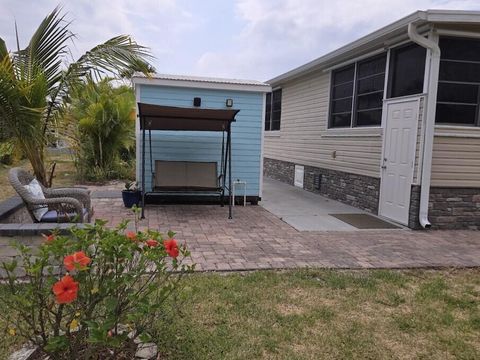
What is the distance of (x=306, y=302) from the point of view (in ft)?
11.5

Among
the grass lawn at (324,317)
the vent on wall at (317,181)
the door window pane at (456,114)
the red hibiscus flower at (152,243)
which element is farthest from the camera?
the vent on wall at (317,181)

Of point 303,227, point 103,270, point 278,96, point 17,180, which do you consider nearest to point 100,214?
point 17,180

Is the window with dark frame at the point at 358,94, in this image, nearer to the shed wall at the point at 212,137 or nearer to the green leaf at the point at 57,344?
the shed wall at the point at 212,137

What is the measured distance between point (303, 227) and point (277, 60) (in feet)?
35.5

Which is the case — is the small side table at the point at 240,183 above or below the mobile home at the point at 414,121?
below

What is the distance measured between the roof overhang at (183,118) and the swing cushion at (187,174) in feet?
2.10

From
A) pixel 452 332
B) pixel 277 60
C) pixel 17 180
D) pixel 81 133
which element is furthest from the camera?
pixel 277 60

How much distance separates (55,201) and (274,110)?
10.5 metres

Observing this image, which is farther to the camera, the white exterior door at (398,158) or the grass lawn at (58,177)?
the grass lawn at (58,177)

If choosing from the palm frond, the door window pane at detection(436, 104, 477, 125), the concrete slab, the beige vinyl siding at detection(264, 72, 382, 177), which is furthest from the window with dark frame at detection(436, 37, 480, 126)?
the palm frond

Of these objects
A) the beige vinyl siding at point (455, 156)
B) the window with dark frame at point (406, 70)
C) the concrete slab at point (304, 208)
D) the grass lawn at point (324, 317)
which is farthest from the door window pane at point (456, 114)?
the grass lawn at point (324, 317)

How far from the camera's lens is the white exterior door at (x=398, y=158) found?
6.51 metres

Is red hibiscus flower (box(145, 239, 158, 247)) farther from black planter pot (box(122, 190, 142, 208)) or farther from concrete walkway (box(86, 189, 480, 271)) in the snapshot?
black planter pot (box(122, 190, 142, 208))

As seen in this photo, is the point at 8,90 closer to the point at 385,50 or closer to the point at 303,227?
the point at 303,227
